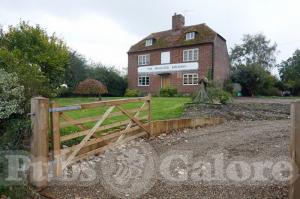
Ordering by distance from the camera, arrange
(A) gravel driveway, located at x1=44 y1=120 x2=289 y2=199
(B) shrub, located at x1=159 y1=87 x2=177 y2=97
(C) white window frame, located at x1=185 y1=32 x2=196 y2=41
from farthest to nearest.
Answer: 1. (C) white window frame, located at x1=185 y1=32 x2=196 y2=41
2. (B) shrub, located at x1=159 y1=87 x2=177 y2=97
3. (A) gravel driveway, located at x1=44 y1=120 x2=289 y2=199

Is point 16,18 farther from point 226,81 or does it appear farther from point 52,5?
point 226,81

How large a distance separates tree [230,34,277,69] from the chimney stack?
1634 cm

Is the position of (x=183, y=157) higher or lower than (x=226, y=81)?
lower

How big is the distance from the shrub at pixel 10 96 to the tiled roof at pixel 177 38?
23.0m

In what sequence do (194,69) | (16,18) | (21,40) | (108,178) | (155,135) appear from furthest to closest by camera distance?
(194,69)
(16,18)
(21,40)
(155,135)
(108,178)

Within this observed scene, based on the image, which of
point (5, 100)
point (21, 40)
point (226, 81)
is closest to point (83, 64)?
point (21, 40)

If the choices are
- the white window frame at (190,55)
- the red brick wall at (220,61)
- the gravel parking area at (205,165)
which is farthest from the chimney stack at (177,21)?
the gravel parking area at (205,165)

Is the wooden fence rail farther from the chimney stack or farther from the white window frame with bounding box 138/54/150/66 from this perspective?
the chimney stack

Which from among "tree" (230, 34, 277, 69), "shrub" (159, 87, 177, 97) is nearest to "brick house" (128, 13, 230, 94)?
"shrub" (159, 87, 177, 97)

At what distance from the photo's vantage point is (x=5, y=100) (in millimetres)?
4797

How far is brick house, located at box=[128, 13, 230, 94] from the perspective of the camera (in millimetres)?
26362

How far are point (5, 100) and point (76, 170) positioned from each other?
1.85 metres

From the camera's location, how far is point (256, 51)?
142 feet
